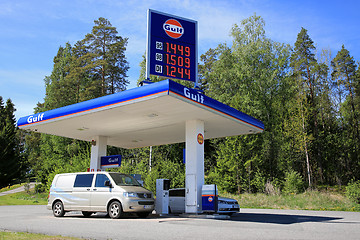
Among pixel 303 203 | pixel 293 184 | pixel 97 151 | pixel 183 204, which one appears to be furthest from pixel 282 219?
pixel 293 184

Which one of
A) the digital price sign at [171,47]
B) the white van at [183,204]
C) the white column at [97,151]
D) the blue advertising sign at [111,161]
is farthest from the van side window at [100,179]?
the white column at [97,151]

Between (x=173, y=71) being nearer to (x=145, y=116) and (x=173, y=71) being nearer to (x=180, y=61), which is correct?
(x=180, y=61)

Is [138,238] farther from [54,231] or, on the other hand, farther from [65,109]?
[65,109]

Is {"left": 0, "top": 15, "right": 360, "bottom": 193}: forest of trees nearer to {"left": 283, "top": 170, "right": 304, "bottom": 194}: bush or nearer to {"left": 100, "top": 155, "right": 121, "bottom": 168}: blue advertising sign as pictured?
{"left": 283, "top": 170, "right": 304, "bottom": 194}: bush

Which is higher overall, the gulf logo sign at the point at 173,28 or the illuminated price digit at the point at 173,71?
the gulf logo sign at the point at 173,28

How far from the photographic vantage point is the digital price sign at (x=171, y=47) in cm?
1492

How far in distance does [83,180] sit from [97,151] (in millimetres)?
5628

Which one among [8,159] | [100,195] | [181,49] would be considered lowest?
[100,195]

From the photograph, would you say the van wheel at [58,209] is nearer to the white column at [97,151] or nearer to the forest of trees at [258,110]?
the white column at [97,151]

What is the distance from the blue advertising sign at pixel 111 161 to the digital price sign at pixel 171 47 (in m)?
5.58

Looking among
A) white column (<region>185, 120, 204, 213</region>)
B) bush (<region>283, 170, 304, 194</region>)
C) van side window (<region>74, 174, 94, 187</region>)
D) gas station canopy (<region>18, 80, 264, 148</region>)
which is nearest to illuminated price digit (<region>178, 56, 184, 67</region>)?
gas station canopy (<region>18, 80, 264, 148</region>)

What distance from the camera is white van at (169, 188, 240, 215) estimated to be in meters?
14.2

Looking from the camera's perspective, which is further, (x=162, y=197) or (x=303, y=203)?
(x=303, y=203)

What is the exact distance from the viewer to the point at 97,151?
63.1 ft
